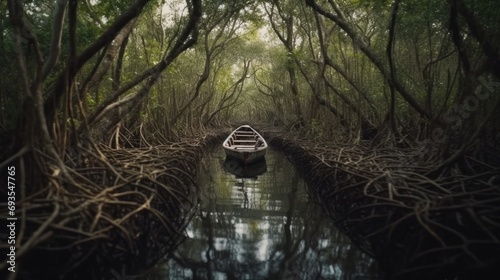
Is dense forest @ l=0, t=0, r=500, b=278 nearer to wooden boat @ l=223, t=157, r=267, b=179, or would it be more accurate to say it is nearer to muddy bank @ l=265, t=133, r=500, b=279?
muddy bank @ l=265, t=133, r=500, b=279

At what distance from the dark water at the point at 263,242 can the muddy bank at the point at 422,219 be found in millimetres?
372

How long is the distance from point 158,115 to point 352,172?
692cm

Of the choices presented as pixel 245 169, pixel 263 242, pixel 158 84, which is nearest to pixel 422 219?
pixel 263 242

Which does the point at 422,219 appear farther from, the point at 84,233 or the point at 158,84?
the point at 158,84

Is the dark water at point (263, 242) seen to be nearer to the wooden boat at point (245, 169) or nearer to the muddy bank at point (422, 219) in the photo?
the muddy bank at point (422, 219)

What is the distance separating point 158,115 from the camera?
11141 millimetres

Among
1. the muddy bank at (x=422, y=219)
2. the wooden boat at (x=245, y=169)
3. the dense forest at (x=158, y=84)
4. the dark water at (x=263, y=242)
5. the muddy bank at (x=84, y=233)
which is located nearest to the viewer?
the muddy bank at (x=84, y=233)

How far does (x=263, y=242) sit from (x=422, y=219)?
92.8 inches

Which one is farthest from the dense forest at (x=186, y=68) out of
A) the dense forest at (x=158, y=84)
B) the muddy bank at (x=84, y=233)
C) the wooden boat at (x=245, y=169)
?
the wooden boat at (x=245, y=169)

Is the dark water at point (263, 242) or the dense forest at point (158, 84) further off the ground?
the dense forest at point (158, 84)

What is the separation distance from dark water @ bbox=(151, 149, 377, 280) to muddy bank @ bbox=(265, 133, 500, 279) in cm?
37

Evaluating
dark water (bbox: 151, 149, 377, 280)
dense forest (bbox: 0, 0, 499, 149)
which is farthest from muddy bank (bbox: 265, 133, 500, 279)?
dense forest (bbox: 0, 0, 499, 149)

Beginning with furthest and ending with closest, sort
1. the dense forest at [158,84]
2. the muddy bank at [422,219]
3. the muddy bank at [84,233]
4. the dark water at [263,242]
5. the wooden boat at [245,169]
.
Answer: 1. the wooden boat at [245,169]
2. the dark water at [263,242]
3. the dense forest at [158,84]
4. the muddy bank at [422,219]
5. the muddy bank at [84,233]

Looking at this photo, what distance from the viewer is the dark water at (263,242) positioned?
4.36 metres
